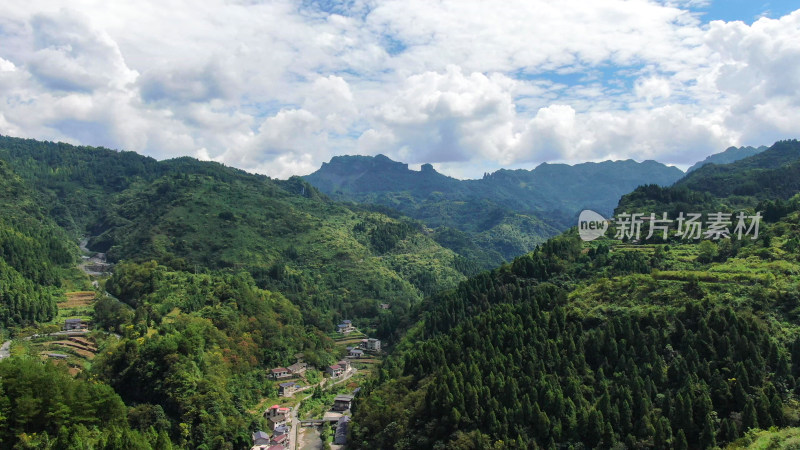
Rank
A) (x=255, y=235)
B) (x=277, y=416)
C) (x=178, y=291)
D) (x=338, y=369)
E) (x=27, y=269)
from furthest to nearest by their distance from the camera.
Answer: (x=255, y=235) → (x=27, y=269) → (x=178, y=291) → (x=338, y=369) → (x=277, y=416)

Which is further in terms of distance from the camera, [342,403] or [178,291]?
[178,291]

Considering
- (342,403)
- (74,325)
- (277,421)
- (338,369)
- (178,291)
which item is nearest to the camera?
(277,421)

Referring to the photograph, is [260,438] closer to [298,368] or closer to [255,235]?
[298,368]

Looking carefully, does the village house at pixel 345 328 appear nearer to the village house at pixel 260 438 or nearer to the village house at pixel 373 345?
the village house at pixel 373 345

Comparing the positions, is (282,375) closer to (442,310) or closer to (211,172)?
(442,310)

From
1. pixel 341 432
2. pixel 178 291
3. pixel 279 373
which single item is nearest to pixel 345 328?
pixel 279 373

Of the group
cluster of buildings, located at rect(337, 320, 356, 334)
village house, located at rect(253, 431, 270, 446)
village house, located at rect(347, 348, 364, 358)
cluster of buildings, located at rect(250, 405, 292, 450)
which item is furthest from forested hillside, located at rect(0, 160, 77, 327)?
cluster of buildings, located at rect(337, 320, 356, 334)

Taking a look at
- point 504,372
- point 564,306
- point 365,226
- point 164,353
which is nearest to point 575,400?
point 504,372
